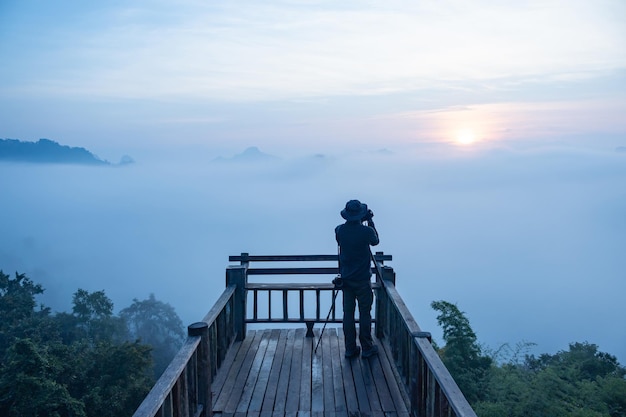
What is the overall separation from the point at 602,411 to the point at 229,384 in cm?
1572

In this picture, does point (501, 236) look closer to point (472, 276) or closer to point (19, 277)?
point (472, 276)

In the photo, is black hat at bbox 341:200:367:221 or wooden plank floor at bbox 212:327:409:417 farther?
black hat at bbox 341:200:367:221

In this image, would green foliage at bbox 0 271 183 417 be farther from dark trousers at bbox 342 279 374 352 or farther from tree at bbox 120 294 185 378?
dark trousers at bbox 342 279 374 352

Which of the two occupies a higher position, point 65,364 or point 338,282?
point 338,282

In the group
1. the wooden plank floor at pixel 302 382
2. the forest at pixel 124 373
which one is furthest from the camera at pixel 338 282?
the forest at pixel 124 373

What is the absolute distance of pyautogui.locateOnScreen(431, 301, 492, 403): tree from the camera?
2129cm

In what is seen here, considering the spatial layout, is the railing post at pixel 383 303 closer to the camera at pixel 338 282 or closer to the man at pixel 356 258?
the man at pixel 356 258

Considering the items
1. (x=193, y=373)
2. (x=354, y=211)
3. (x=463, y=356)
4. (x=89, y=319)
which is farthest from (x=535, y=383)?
(x=89, y=319)

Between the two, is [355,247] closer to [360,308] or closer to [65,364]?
[360,308]

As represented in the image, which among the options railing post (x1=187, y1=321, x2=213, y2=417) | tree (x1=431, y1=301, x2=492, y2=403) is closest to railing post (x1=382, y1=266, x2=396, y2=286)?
railing post (x1=187, y1=321, x2=213, y2=417)

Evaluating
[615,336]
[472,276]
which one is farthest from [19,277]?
[472,276]

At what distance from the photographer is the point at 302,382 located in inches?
231

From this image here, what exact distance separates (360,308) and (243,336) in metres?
1.88

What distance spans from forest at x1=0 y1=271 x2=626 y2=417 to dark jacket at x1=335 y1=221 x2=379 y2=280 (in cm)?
1262
